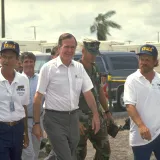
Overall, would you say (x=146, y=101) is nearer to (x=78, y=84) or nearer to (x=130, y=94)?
(x=130, y=94)

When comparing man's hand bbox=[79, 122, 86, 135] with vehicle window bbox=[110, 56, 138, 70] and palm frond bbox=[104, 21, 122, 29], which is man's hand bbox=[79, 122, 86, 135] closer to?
vehicle window bbox=[110, 56, 138, 70]

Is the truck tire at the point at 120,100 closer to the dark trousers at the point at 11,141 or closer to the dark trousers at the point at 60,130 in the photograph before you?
the dark trousers at the point at 60,130

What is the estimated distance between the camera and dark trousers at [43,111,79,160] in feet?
17.4

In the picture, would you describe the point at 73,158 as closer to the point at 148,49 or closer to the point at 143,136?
the point at 143,136

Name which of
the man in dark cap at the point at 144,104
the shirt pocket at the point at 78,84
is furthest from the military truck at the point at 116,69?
the man in dark cap at the point at 144,104

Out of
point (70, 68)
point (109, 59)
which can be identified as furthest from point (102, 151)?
point (109, 59)

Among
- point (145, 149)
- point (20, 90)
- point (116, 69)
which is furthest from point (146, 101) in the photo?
point (116, 69)

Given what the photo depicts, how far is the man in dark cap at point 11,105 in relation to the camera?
193 inches

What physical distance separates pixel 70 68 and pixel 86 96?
415 millimetres

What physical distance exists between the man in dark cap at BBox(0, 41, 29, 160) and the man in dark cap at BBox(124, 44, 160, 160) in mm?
1134

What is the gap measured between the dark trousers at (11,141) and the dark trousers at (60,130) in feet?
1.32

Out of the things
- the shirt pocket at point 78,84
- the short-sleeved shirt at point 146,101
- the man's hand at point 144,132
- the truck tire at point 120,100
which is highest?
the shirt pocket at point 78,84

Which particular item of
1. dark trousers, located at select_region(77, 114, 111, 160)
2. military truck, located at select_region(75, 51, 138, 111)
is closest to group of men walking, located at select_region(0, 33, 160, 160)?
dark trousers, located at select_region(77, 114, 111, 160)

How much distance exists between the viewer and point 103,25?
188 ft
